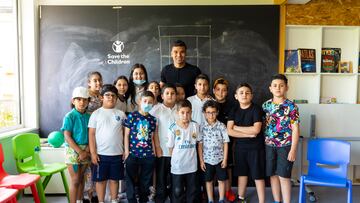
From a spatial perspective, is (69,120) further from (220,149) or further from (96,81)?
(220,149)

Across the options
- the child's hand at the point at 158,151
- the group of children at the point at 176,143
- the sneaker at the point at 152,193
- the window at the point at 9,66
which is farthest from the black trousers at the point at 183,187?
the window at the point at 9,66

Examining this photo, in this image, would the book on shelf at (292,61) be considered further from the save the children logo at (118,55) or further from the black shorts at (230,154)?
the save the children logo at (118,55)

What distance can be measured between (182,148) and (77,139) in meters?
1.03

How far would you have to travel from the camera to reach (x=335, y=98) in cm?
416

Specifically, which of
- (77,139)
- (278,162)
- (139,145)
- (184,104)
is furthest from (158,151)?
(278,162)

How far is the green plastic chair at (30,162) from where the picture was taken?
3.07 metres

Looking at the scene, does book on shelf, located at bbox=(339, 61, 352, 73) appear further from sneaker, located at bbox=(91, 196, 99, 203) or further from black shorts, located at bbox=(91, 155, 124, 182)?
sneaker, located at bbox=(91, 196, 99, 203)

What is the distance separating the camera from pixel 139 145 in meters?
2.94

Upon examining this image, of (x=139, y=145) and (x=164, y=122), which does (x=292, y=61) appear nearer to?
(x=164, y=122)

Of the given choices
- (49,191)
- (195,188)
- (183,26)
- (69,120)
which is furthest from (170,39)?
(49,191)

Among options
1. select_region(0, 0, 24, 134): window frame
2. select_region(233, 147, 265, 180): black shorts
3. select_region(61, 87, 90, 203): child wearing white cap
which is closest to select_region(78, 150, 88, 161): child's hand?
select_region(61, 87, 90, 203): child wearing white cap

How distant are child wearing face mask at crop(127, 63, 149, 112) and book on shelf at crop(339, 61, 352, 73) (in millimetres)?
2675

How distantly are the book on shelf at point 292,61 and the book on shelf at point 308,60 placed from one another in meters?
0.06

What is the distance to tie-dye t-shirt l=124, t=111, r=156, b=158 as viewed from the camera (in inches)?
116
